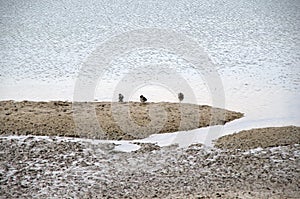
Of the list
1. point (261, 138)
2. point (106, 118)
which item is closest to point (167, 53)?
point (106, 118)

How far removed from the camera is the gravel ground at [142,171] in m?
4.30

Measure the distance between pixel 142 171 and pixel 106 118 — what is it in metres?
1.54

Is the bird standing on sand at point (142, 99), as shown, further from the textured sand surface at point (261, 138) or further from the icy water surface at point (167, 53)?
the textured sand surface at point (261, 138)

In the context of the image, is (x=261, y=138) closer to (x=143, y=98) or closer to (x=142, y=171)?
(x=142, y=171)

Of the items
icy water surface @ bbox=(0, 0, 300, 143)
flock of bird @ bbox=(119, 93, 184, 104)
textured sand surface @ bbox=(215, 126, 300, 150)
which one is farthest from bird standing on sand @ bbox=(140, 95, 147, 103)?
textured sand surface @ bbox=(215, 126, 300, 150)

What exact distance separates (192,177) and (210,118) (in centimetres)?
170

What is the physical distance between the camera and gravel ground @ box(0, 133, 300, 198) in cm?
430

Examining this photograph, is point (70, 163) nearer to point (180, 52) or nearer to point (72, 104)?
point (72, 104)

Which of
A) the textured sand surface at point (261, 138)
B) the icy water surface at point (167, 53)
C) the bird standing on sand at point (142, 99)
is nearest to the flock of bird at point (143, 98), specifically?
the bird standing on sand at point (142, 99)

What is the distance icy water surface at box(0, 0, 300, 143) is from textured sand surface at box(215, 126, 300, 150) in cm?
23

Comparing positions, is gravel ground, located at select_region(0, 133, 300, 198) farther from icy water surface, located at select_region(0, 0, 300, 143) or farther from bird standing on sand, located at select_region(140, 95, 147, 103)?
bird standing on sand, located at select_region(140, 95, 147, 103)

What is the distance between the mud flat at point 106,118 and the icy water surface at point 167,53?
32cm

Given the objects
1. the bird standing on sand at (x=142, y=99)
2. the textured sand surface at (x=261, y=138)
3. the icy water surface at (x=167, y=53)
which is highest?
the icy water surface at (x=167, y=53)

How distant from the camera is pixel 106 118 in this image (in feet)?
20.2
